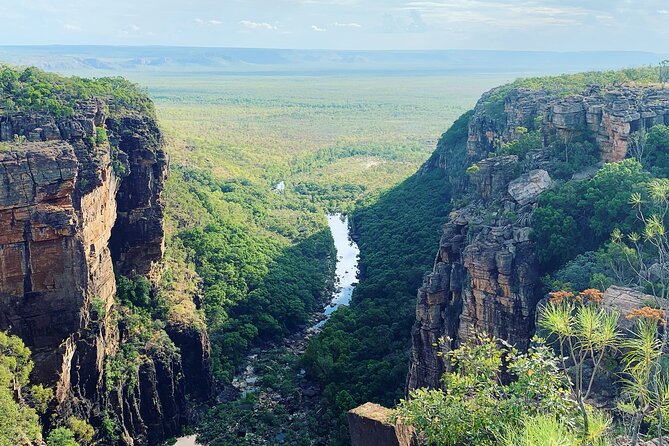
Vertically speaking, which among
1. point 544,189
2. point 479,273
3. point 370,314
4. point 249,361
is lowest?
point 249,361

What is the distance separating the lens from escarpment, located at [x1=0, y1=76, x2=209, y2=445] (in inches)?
1345

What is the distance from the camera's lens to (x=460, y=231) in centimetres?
3781

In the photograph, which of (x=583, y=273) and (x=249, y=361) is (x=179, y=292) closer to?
(x=249, y=361)

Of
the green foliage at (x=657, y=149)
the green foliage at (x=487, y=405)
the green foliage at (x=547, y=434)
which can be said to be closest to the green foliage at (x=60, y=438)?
the green foliage at (x=487, y=405)

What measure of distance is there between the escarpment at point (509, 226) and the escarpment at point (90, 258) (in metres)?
16.2

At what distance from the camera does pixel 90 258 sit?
38.2 meters

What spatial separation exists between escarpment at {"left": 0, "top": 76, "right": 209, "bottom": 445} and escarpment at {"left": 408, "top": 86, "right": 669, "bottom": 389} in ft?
53.2

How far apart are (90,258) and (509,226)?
22509 mm

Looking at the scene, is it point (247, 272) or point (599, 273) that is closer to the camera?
point (599, 273)

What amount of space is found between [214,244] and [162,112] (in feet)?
429

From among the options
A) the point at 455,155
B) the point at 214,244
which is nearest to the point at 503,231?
the point at 214,244

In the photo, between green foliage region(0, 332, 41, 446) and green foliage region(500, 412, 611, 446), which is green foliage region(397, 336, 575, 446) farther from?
green foliage region(0, 332, 41, 446)

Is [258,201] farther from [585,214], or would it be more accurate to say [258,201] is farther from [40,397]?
[585,214]

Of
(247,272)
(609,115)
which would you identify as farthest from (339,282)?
(609,115)
